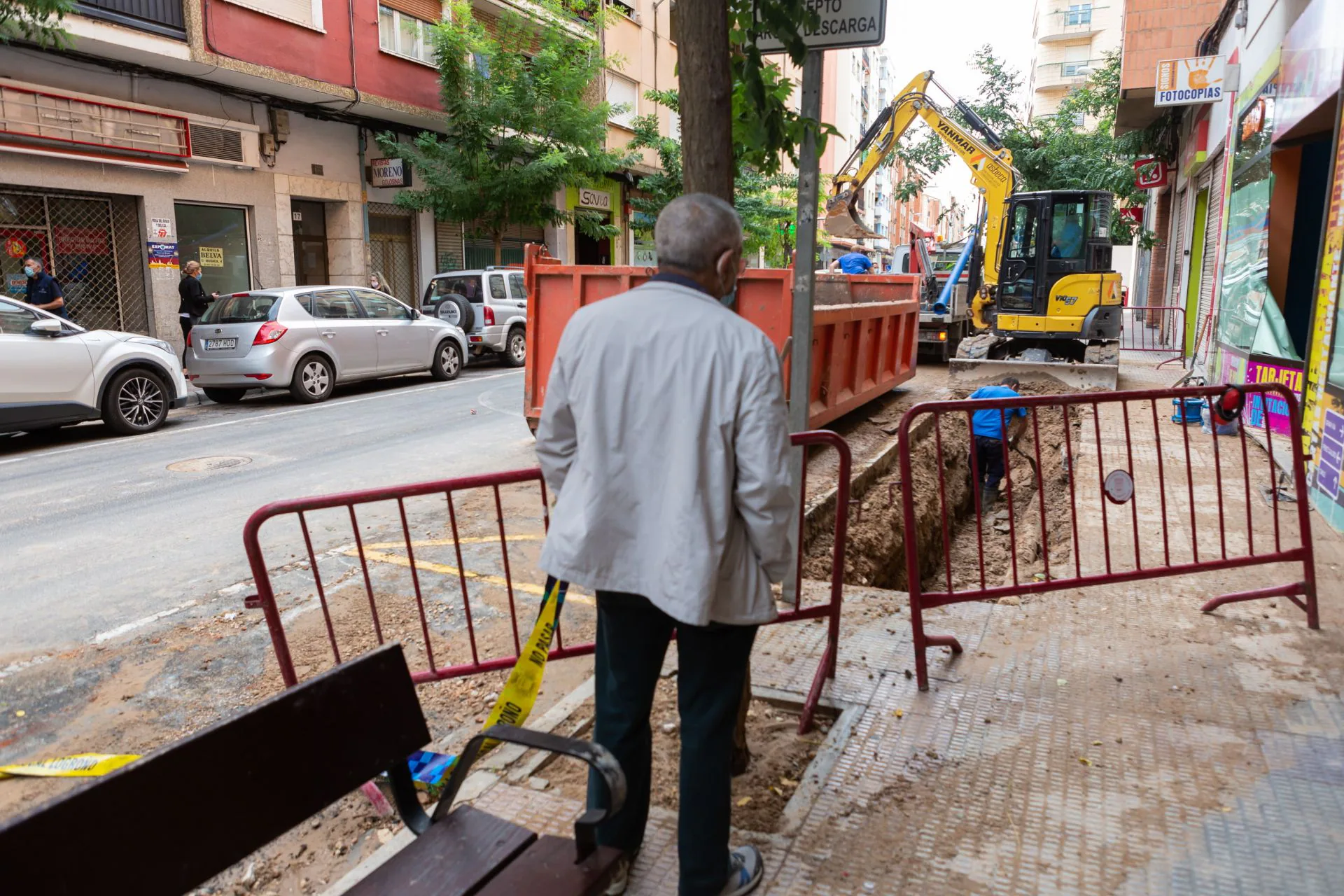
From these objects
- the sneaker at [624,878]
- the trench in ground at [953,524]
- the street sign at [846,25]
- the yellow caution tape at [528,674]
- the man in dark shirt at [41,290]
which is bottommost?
the trench in ground at [953,524]

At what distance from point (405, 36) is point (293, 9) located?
3124mm

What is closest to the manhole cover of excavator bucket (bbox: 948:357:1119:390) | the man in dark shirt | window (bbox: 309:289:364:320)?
window (bbox: 309:289:364:320)

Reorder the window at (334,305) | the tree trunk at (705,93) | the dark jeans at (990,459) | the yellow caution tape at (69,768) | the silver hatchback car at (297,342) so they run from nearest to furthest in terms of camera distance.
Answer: the tree trunk at (705,93), the yellow caution tape at (69,768), the dark jeans at (990,459), the silver hatchback car at (297,342), the window at (334,305)

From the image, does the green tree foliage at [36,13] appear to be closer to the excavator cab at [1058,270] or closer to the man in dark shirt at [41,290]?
the man in dark shirt at [41,290]

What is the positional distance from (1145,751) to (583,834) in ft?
7.56

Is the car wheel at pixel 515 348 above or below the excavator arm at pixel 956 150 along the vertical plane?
below

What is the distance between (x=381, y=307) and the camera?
14.2 m

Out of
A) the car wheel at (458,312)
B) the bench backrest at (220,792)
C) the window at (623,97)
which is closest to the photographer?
the bench backrest at (220,792)

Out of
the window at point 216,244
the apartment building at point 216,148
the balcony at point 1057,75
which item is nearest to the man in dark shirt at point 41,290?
the apartment building at point 216,148

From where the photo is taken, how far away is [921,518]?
8617 millimetres

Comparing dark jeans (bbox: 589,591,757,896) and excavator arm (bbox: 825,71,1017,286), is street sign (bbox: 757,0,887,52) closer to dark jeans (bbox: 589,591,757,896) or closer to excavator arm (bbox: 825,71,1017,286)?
dark jeans (bbox: 589,591,757,896)

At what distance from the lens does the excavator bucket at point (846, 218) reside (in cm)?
1633

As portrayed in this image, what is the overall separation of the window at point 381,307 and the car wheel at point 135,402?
355cm

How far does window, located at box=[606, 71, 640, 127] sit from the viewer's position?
26.2 meters
